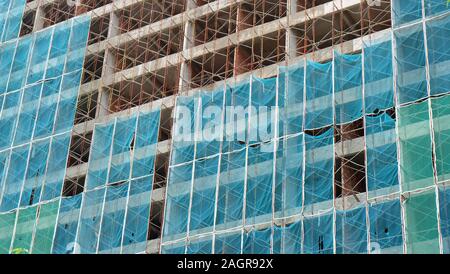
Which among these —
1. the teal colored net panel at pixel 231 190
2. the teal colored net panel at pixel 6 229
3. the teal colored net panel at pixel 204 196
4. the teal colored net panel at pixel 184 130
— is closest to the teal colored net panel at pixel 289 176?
the teal colored net panel at pixel 231 190

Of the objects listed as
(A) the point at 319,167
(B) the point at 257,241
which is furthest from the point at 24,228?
(A) the point at 319,167

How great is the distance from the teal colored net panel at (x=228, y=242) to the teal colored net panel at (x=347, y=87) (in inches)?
203

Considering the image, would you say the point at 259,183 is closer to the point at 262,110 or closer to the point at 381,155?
the point at 262,110

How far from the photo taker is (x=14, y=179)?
36219 millimetres

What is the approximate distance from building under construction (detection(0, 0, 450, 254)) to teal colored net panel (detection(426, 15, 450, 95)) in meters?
0.06

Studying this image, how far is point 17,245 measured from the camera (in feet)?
112

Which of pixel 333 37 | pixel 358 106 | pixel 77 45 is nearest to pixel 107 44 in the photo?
pixel 77 45

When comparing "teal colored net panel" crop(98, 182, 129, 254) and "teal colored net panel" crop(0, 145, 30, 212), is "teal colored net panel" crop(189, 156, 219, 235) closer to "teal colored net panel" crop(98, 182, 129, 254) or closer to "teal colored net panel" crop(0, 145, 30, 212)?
"teal colored net panel" crop(98, 182, 129, 254)

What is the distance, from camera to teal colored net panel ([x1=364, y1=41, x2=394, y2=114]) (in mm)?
29672

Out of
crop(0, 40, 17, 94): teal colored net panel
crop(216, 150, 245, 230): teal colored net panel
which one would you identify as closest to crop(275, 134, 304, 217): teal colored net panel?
crop(216, 150, 245, 230): teal colored net panel

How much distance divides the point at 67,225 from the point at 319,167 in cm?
1034

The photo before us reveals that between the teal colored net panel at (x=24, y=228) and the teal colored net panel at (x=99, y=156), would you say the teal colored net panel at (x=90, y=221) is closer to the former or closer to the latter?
the teal colored net panel at (x=99, y=156)

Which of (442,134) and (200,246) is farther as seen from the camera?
(200,246)

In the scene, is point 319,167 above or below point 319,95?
below
